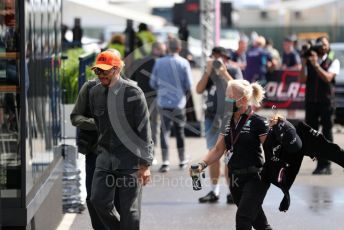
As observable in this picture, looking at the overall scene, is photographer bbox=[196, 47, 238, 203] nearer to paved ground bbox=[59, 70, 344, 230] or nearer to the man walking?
paved ground bbox=[59, 70, 344, 230]

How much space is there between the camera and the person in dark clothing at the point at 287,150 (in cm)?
803

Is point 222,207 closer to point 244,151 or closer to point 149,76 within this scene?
point 244,151

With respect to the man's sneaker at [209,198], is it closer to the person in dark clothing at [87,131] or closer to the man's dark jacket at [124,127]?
the person in dark clothing at [87,131]

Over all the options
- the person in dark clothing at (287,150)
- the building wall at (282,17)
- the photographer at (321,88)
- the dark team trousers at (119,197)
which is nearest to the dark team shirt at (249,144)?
the person in dark clothing at (287,150)

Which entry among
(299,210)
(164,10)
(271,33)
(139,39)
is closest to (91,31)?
(164,10)

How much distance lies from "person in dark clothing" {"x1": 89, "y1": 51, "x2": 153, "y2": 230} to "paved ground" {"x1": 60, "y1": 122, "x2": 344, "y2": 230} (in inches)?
77.7

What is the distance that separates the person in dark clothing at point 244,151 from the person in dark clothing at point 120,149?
1.84 feet

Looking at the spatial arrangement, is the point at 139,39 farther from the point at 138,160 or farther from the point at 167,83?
the point at 138,160

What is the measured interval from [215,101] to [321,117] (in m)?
2.96

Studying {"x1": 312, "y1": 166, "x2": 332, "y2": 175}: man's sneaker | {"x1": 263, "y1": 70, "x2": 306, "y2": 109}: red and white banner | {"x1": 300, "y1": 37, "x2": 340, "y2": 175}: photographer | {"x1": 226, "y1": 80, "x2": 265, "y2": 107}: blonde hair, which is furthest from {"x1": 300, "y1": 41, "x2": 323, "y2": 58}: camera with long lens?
{"x1": 263, "y1": 70, "x2": 306, "y2": 109}: red and white banner

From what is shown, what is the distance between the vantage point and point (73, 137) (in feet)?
37.2

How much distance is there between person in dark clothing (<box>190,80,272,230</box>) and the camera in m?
8.20

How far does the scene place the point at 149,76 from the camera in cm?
1584

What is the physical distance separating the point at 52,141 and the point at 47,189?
0.87m
